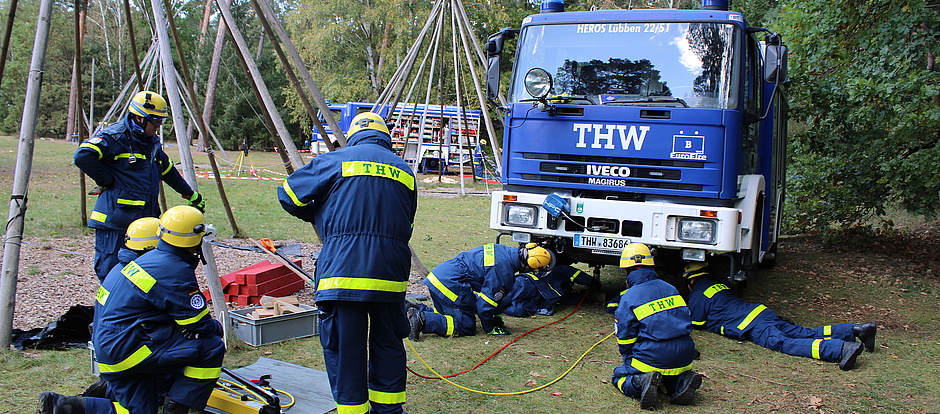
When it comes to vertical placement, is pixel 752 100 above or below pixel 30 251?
above

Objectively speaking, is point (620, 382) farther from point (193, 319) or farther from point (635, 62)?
point (635, 62)

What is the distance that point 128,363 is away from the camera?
3.57m

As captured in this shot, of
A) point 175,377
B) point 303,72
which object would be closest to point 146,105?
point 303,72

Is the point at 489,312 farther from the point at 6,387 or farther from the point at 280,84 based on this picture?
the point at 280,84

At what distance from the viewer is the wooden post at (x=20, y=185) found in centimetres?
500

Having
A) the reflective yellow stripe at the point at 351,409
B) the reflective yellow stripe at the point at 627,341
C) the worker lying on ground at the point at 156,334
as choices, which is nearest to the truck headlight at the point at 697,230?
the reflective yellow stripe at the point at 627,341

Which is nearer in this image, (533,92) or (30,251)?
(533,92)

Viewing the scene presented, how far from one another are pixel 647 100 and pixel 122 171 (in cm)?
463

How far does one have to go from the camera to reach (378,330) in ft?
12.7

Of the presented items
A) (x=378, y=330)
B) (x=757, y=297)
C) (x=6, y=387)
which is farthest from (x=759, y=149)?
(x=6, y=387)

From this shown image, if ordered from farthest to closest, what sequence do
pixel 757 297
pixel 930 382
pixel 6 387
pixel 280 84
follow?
pixel 280 84, pixel 757 297, pixel 930 382, pixel 6 387

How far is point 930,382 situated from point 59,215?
11947mm

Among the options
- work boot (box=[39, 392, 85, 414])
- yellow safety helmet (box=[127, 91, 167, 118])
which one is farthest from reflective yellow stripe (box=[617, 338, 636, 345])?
yellow safety helmet (box=[127, 91, 167, 118])

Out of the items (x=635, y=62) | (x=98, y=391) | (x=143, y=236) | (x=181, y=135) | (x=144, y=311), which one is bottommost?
(x=98, y=391)
